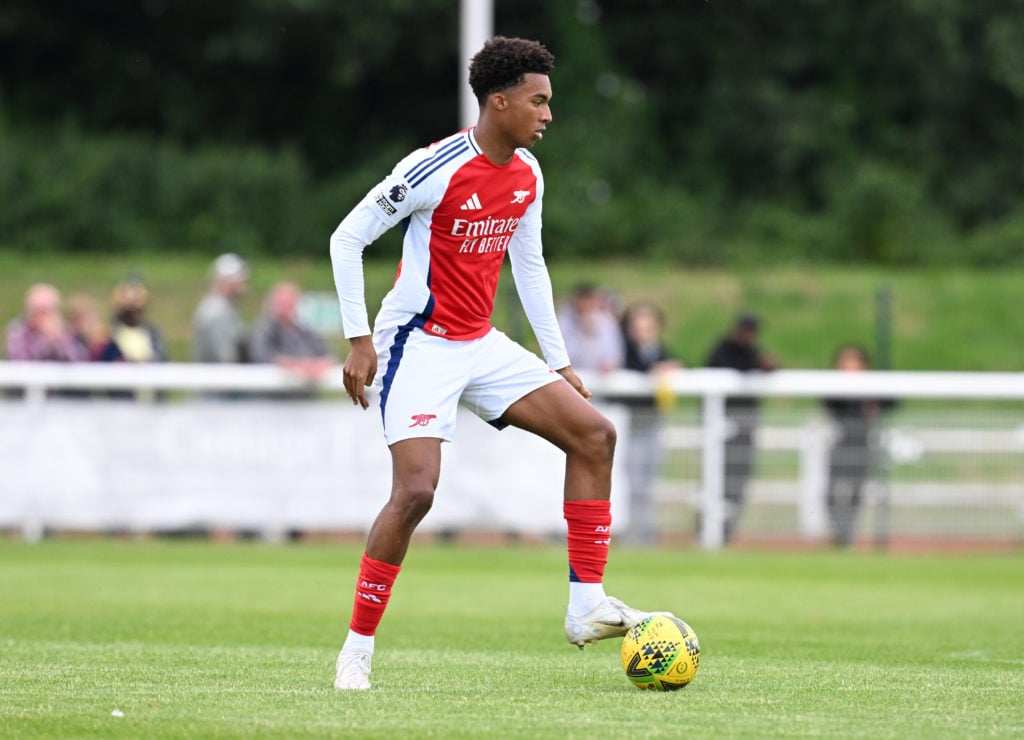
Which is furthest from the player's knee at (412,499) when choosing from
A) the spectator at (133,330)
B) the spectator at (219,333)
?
the spectator at (133,330)

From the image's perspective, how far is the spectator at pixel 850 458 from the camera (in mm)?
16344

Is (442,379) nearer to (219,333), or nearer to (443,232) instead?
(443,232)

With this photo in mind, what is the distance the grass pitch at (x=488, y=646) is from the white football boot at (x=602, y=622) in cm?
19

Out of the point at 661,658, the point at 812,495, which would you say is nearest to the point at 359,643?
the point at 661,658

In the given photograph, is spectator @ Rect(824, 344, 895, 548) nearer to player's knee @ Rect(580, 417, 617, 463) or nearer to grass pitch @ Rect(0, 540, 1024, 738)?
grass pitch @ Rect(0, 540, 1024, 738)

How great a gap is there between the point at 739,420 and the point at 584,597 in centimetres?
958

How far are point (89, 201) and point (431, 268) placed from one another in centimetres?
2772

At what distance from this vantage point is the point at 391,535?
693 cm

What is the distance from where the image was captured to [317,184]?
1446 inches

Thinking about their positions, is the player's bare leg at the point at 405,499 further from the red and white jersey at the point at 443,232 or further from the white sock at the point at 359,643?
the red and white jersey at the point at 443,232

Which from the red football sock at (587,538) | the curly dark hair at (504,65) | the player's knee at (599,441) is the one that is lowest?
the red football sock at (587,538)

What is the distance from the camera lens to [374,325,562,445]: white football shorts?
7031mm

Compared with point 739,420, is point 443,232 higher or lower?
higher

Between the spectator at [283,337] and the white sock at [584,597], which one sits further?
the spectator at [283,337]
